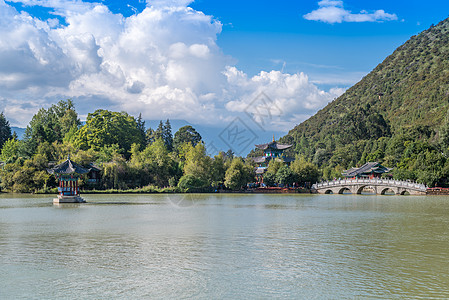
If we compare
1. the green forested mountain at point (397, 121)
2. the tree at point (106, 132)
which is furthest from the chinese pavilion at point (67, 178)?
the green forested mountain at point (397, 121)

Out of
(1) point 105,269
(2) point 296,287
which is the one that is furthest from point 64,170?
(2) point 296,287

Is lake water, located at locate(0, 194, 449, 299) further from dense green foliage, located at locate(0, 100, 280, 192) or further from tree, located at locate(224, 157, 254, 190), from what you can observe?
tree, located at locate(224, 157, 254, 190)

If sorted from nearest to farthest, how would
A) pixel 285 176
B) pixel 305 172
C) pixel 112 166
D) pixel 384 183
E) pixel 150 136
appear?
pixel 384 183 < pixel 112 166 < pixel 285 176 < pixel 305 172 < pixel 150 136

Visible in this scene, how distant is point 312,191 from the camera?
5378cm

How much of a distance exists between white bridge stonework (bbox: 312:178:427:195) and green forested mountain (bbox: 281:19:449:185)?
2590 millimetres

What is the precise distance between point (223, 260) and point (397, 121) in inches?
3485

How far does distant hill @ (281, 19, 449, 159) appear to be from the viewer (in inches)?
3322

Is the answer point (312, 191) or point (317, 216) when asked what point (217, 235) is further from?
point (312, 191)

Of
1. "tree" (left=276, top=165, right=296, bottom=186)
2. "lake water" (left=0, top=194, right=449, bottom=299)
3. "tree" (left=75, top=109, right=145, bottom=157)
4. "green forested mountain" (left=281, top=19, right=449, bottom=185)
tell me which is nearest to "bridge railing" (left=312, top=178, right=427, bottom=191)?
"green forested mountain" (left=281, top=19, right=449, bottom=185)

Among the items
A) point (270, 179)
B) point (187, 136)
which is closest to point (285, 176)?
point (270, 179)

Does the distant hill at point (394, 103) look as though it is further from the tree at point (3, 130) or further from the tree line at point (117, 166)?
the tree at point (3, 130)

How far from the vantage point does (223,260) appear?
12.1 metres

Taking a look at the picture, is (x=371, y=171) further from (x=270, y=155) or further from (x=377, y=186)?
(x=270, y=155)

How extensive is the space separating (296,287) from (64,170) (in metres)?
28.5
